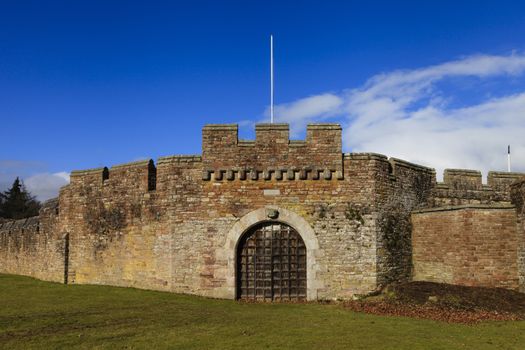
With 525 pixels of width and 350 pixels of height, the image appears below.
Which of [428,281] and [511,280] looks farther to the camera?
[428,281]

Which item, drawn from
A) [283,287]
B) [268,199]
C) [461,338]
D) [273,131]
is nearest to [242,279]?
[283,287]

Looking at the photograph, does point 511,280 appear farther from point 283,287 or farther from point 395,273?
point 283,287

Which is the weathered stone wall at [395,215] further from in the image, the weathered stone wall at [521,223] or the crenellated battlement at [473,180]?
the weathered stone wall at [521,223]

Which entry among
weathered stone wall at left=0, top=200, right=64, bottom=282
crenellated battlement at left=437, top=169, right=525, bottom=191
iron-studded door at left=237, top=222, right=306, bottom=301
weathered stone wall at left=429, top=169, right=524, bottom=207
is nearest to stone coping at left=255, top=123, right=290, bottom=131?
iron-studded door at left=237, top=222, right=306, bottom=301

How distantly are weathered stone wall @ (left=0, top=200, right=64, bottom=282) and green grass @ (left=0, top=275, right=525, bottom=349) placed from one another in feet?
19.6

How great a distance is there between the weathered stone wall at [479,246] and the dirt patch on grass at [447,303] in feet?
1.86

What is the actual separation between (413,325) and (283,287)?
532cm

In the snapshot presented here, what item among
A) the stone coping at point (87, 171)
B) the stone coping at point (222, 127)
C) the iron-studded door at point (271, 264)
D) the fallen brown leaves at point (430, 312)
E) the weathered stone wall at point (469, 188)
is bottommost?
the fallen brown leaves at point (430, 312)

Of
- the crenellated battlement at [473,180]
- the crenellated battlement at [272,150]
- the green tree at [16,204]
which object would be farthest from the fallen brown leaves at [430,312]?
the green tree at [16,204]

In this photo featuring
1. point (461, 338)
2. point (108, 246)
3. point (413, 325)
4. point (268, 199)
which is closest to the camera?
point (461, 338)

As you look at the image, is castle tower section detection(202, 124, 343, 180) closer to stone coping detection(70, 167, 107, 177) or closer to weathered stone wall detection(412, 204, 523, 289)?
weathered stone wall detection(412, 204, 523, 289)

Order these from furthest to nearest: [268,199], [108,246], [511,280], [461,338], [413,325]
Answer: [108,246] < [268,199] < [511,280] < [413,325] < [461,338]

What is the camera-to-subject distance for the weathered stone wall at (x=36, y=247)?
21405mm

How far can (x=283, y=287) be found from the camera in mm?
16000
